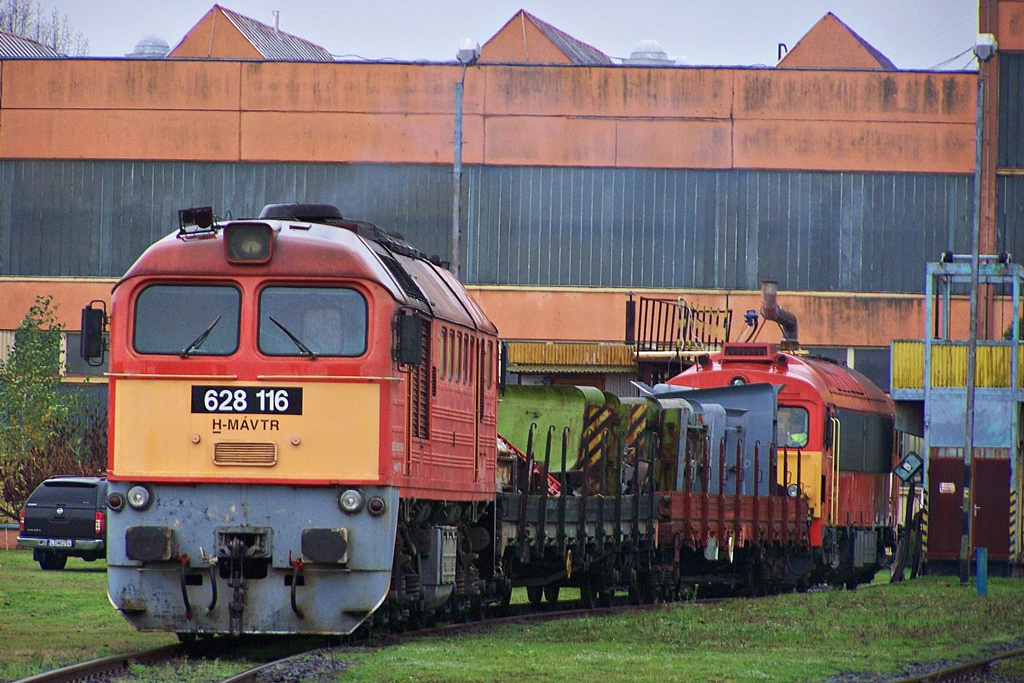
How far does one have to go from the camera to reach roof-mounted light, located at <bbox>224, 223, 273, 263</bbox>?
1226cm

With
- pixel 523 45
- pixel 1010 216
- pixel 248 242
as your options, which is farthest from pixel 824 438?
pixel 523 45

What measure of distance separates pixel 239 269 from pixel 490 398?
4006 millimetres

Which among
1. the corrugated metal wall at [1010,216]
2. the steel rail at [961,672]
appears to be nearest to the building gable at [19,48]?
the corrugated metal wall at [1010,216]

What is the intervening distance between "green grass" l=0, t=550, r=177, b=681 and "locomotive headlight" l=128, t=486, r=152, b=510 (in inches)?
50.5

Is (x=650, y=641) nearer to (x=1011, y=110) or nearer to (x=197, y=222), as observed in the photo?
(x=197, y=222)

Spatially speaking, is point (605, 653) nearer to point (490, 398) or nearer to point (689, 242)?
point (490, 398)

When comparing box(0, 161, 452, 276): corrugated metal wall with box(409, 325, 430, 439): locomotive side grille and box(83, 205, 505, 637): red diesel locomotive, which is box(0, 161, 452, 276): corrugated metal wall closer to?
box(409, 325, 430, 439): locomotive side grille

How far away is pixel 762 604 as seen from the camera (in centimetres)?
1945

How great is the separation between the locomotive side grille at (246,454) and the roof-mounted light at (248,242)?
4.72 feet

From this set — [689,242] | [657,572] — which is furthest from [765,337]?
[657,572]

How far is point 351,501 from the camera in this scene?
39.1 feet

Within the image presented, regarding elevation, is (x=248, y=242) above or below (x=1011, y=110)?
below

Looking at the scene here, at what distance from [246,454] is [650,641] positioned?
4.43 m

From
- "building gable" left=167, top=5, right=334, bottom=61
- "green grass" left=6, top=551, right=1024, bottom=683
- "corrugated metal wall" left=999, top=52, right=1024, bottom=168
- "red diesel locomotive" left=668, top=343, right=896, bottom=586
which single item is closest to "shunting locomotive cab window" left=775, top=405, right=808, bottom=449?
"red diesel locomotive" left=668, top=343, right=896, bottom=586
